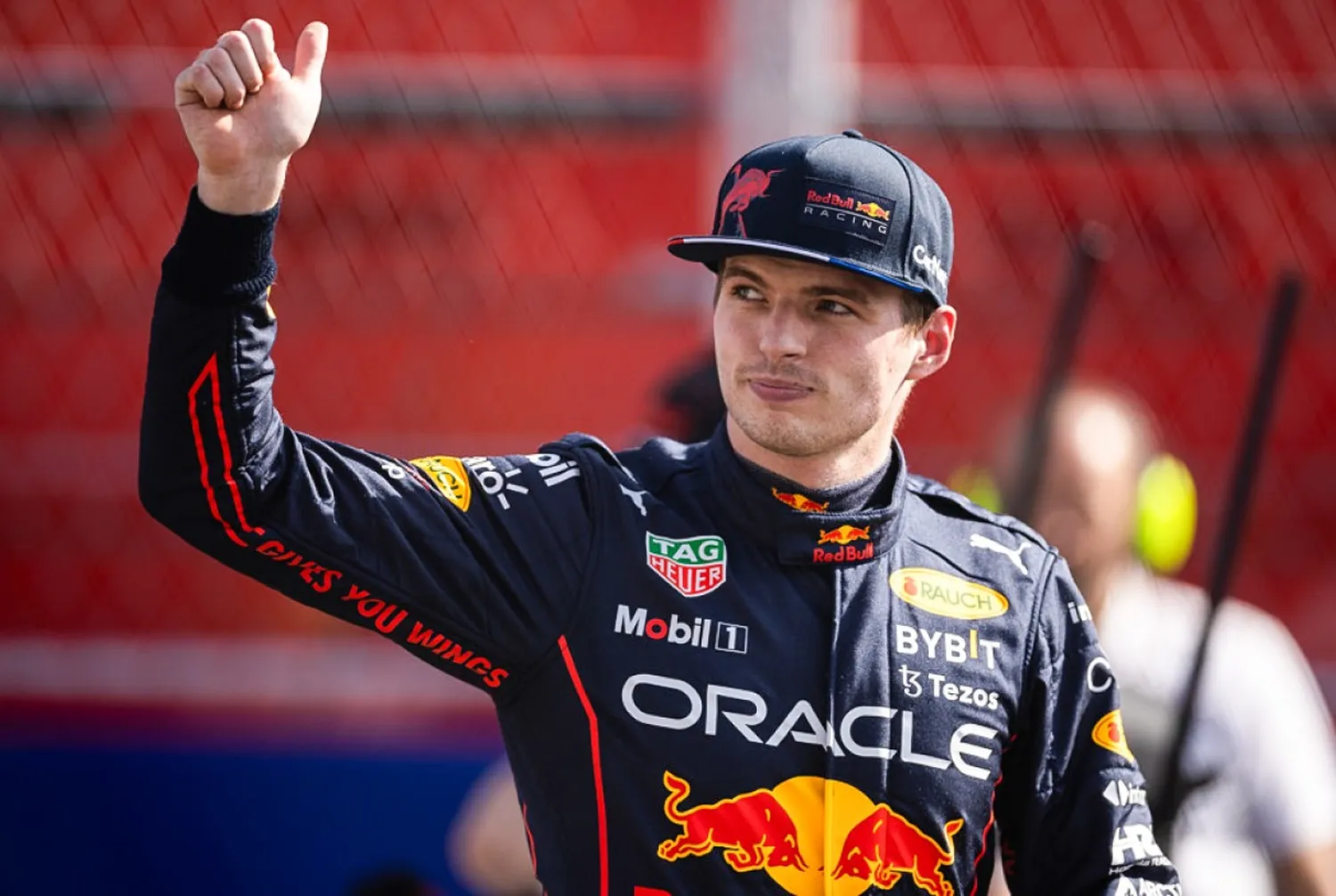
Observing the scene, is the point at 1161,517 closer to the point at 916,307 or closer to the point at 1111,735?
the point at 1111,735

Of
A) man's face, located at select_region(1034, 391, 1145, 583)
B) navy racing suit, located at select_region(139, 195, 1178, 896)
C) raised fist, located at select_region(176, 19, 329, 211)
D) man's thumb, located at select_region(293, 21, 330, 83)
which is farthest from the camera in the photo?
man's face, located at select_region(1034, 391, 1145, 583)

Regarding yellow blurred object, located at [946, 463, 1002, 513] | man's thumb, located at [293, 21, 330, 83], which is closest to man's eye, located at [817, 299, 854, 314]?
man's thumb, located at [293, 21, 330, 83]

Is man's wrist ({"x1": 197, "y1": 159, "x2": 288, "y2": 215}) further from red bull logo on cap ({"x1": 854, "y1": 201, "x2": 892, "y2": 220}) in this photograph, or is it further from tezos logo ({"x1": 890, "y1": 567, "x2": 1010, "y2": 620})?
tezos logo ({"x1": 890, "y1": 567, "x2": 1010, "y2": 620})

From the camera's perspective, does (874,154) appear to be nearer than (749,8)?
Yes

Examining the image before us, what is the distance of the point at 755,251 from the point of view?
2.10 m

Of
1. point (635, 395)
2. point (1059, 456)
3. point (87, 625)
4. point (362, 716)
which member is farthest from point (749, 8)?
point (87, 625)

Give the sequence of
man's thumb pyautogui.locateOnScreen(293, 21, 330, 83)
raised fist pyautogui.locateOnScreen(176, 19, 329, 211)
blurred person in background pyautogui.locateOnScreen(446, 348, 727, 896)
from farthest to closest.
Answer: blurred person in background pyautogui.locateOnScreen(446, 348, 727, 896), man's thumb pyautogui.locateOnScreen(293, 21, 330, 83), raised fist pyautogui.locateOnScreen(176, 19, 329, 211)

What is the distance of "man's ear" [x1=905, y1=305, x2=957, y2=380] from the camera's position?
7.48 feet

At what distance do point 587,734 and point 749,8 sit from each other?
1872mm

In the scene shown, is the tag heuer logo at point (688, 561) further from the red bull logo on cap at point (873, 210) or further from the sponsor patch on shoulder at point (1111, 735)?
the sponsor patch on shoulder at point (1111, 735)

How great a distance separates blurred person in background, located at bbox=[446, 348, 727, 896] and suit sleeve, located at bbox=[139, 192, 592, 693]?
1.00 m

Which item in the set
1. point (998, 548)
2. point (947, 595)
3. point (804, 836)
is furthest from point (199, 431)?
point (998, 548)

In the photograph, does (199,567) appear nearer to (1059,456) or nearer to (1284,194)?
(1059,456)

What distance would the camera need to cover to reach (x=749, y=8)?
3371mm
